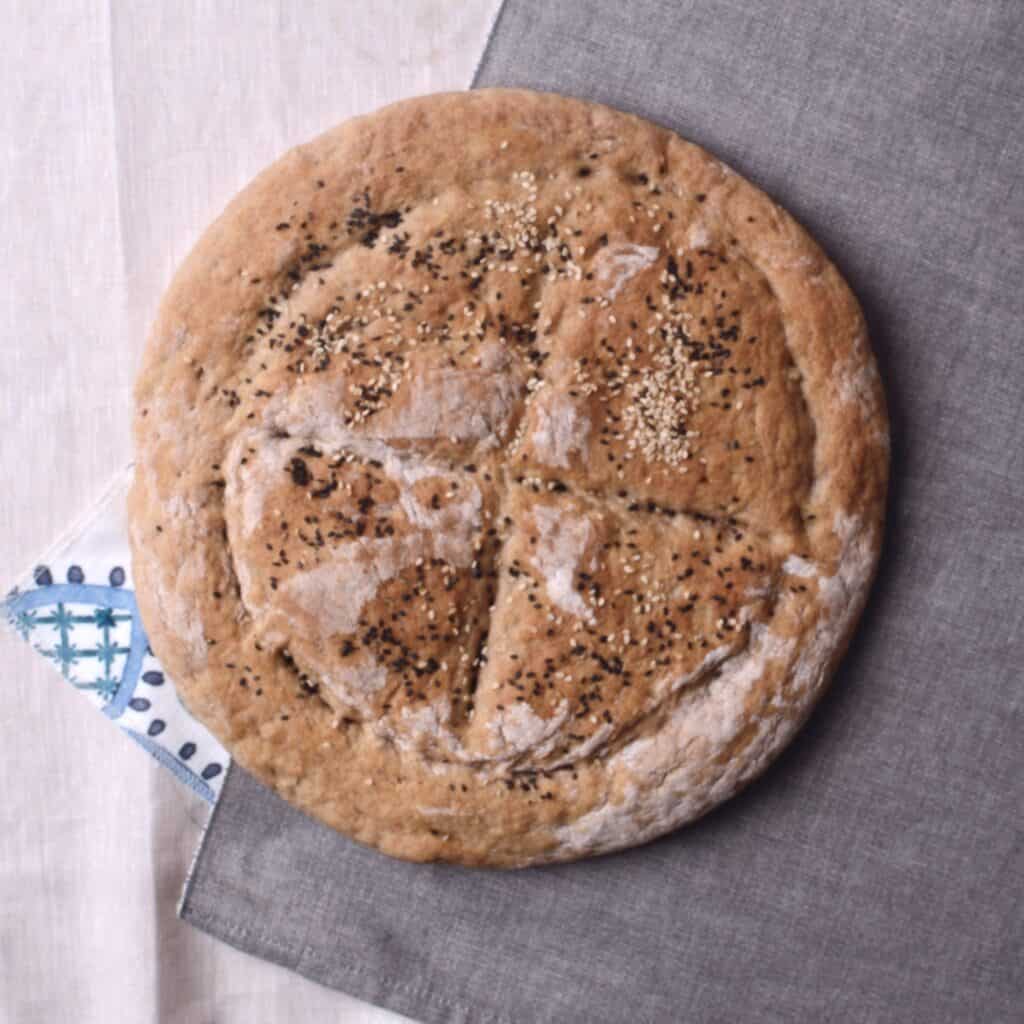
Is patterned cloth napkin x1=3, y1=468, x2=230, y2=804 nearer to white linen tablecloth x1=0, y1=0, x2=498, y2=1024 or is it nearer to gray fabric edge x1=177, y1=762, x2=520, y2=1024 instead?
white linen tablecloth x1=0, y1=0, x2=498, y2=1024

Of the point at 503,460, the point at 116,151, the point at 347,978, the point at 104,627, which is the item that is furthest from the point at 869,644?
the point at 116,151

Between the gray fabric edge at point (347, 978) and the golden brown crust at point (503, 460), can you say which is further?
the gray fabric edge at point (347, 978)

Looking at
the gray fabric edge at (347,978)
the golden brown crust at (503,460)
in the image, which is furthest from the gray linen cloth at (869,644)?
the golden brown crust at (503,460)

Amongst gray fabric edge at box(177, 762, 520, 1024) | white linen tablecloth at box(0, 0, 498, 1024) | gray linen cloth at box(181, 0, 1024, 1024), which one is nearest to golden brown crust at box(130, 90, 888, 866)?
gray linen cloth at box(181, 0, 1024, 1024)

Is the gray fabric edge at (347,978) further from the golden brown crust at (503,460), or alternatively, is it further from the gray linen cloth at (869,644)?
the golden brown crust at (503,460)

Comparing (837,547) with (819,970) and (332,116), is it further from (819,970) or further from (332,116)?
(332,116)

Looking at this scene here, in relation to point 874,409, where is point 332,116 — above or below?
above

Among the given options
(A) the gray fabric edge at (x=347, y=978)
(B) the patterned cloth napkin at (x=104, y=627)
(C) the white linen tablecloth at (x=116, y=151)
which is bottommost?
(A) the gray fabric edge at (x=347, y=978)

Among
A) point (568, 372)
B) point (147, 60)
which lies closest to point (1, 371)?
point (147, 60)

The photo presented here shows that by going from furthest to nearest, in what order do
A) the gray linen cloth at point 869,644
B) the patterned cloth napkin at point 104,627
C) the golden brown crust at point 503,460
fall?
the patterned cloth napkin at point 104,627 → the gray linen cloth at point 869,644 → the golden brown crust at point 503,460
